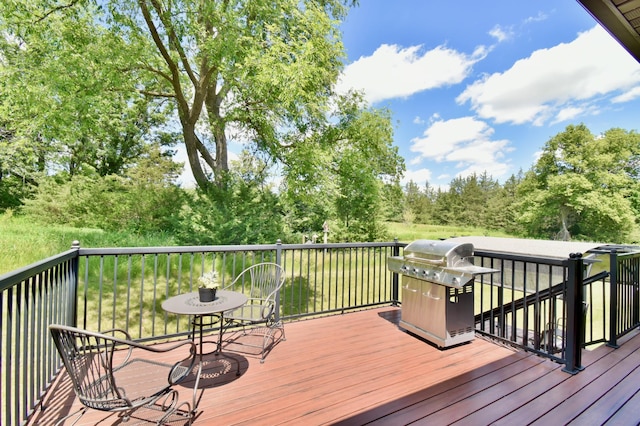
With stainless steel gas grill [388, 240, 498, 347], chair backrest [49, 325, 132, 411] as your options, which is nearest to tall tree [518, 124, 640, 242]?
stainless steel gas grill [388, 240, 498, 347]

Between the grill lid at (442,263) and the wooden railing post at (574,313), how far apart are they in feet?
1.94

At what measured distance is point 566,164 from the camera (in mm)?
18828

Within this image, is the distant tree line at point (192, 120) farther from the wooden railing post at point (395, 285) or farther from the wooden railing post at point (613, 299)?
the wooden railing post at point (613, 299)

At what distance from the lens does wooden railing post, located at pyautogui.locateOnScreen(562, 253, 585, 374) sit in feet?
8.23

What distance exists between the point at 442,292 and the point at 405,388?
1092mm

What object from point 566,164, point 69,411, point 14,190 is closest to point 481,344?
point 69,411

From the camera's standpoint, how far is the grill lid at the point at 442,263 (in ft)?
9.02

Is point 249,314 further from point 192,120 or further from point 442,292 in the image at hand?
point 192,120

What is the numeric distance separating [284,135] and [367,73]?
260 inches

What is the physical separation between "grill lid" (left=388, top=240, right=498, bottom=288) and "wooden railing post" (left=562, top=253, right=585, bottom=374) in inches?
23.3

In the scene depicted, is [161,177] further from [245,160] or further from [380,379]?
[380,379]

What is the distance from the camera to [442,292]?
2977mm

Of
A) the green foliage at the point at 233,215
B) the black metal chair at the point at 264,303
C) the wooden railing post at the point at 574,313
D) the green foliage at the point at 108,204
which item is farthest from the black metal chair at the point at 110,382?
the green foliage at the point at 108,204

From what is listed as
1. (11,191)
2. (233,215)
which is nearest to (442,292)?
(233,215)
